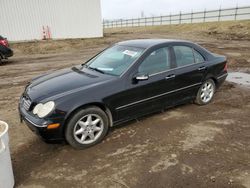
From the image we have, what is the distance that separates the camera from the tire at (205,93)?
18.8ft

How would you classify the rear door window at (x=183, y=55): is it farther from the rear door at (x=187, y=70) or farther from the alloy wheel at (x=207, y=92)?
the alloy wheel at (x=207, y=92)

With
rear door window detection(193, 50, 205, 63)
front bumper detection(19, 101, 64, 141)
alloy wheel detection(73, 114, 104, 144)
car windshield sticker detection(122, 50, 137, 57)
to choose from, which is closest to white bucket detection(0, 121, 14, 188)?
front bumper detection(19, 101, 64, 141)

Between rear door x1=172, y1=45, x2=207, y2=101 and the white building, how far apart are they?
18.1m

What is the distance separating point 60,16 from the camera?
2230 cm

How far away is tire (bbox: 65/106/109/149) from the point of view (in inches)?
Result: 153

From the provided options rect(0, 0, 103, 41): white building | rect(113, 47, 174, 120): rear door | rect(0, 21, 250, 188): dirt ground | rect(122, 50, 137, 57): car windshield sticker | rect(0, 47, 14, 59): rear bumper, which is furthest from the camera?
rect(0, 0, 103, 41): white building

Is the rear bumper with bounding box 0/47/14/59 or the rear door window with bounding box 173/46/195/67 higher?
the rear door window with bounding box 173/46/195/67

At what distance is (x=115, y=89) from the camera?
424 centimetres

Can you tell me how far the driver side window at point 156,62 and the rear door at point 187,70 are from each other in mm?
230

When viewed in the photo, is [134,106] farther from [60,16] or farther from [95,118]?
[60,16]

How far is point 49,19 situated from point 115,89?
1963 centimetres

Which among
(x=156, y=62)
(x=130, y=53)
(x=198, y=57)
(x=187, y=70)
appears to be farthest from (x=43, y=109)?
(x=198, y=57)

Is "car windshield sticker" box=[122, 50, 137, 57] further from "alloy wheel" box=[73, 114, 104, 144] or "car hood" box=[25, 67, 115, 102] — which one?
"alloy wheel" box=[73, 114, 104, 144]

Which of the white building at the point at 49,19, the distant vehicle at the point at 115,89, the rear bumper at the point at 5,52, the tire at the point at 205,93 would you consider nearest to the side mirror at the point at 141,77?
the distant vehicle at the point at 115,89
